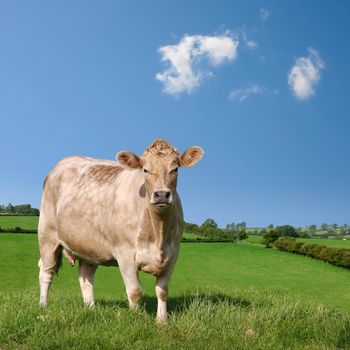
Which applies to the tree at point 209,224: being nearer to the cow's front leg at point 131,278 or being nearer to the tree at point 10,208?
the tree at point 10,208

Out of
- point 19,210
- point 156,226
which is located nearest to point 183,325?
point 156,226

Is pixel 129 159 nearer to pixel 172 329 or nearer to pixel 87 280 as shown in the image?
pixel 172 329

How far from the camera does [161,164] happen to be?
22.7 feet

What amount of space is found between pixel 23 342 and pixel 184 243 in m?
51.2

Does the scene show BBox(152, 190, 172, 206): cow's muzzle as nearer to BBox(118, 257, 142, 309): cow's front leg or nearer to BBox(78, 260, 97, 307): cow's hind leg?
BBox(118, 257, 142, 309): cow's front leg

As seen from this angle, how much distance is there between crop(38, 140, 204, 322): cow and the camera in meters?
7.07

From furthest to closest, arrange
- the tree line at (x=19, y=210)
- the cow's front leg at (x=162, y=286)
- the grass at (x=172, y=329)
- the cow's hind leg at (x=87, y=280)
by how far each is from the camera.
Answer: the tree line at (x=19, y=210) → the cow's hind leg at (x=87, y=280) → the cow's front leg at (x=162, y=286) → the grass at (x=172, y=329)

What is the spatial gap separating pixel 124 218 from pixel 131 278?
0.91m

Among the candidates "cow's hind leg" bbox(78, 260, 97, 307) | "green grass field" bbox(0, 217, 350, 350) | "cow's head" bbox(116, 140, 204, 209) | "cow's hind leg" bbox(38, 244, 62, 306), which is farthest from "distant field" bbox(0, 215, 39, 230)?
"cow's head" bbox(116, 140, 204, 209)

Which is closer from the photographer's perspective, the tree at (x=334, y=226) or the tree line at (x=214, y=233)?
the tree line at (x=214, y=233)

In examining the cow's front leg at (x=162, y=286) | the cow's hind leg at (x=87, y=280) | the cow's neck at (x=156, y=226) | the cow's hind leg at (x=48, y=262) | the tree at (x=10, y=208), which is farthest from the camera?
the tree at (x=10, y=208)

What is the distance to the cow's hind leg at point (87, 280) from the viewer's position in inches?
361

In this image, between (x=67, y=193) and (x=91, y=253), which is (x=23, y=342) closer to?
(x=91, y=253)

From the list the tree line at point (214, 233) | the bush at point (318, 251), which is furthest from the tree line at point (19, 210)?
the bush at point (318, 251)
